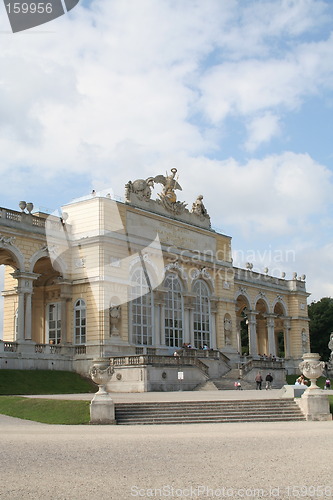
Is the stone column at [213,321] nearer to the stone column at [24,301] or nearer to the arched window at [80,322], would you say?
the arched window at [80,322]

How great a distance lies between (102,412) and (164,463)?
26.2 feet

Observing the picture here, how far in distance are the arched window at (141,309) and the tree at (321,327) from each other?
40.5m

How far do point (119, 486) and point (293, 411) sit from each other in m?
13.1

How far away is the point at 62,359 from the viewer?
1448 inches

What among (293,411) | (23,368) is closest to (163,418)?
(293,411)

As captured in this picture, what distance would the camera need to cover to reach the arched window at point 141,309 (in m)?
39.9

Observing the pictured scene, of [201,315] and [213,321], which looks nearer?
[201,315]

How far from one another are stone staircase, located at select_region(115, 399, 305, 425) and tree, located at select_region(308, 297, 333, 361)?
5683 centimetres

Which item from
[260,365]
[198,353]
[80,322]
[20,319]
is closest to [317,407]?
[20,319]

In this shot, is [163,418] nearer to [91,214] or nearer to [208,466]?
[208,466]

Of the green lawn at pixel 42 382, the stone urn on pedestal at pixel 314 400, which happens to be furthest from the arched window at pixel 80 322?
the stone urn on pedestal at pixel 314 400

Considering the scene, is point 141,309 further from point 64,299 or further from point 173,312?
point 64,299

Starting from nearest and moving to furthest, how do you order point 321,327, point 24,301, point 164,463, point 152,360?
point 164,463, point 152,360, point 24,301, point 321,327

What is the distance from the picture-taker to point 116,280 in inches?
1517
